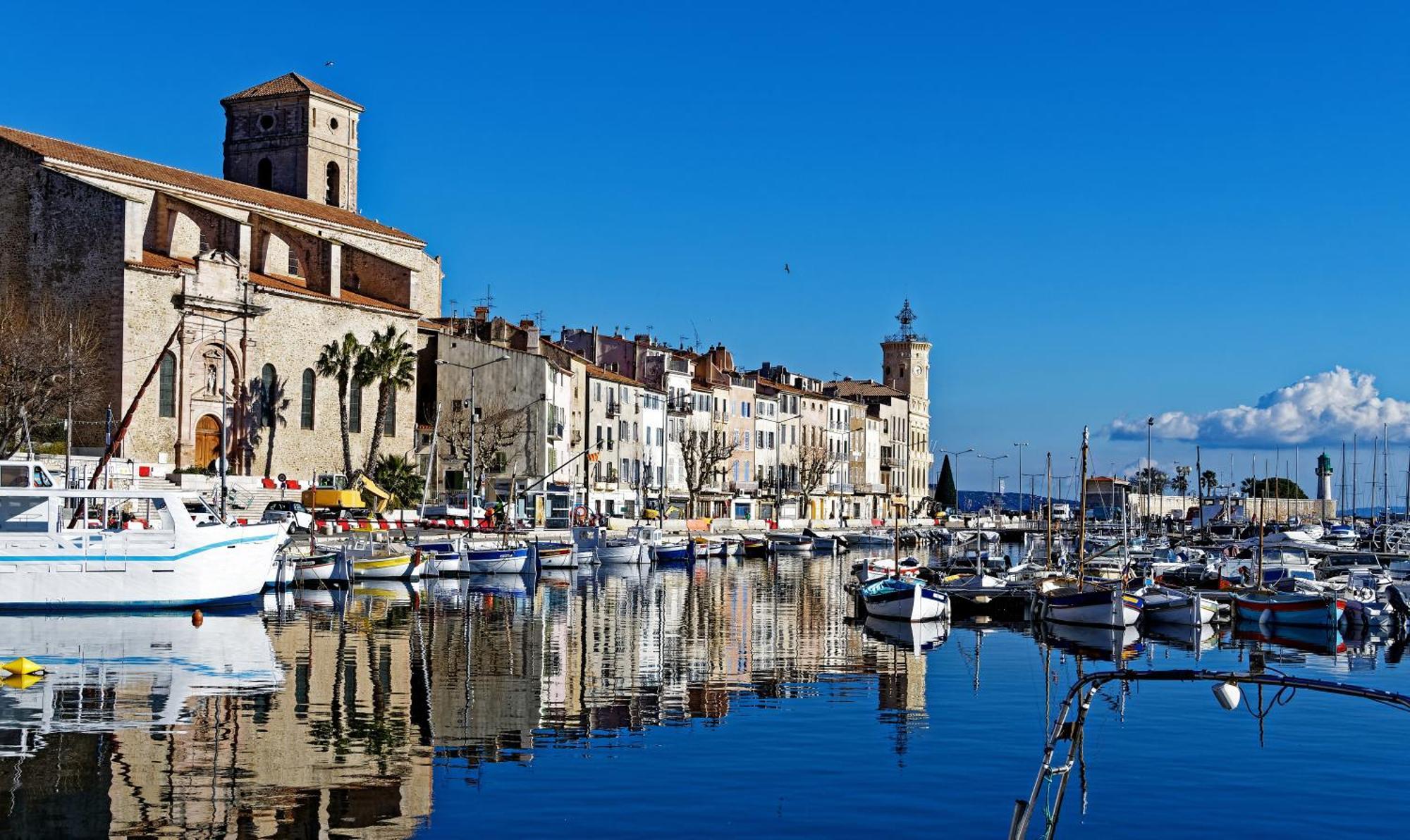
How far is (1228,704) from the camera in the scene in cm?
1092

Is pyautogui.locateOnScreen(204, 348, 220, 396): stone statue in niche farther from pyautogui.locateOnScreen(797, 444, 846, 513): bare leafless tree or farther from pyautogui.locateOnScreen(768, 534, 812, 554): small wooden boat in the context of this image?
A: pyautogui.locateOnScreen(797, 444, 846, 513): bare leafless tree

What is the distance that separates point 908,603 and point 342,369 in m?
37.9

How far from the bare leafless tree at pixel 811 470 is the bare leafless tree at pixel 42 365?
62226mm

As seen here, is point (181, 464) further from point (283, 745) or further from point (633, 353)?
point (283, 745)

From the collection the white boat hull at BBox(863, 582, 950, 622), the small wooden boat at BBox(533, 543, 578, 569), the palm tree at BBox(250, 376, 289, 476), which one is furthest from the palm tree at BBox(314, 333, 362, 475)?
the white boat hull at BBox(863, 582, 950, 622)

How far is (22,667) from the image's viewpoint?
24.9 meters

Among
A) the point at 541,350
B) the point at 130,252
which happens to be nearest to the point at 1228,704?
the point at 130,252

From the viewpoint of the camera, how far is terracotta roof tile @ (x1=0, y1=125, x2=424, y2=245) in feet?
213

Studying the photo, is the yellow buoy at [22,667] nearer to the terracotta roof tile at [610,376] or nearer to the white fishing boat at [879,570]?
the white fishing boat at [879,570]

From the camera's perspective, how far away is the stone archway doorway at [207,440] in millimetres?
65125

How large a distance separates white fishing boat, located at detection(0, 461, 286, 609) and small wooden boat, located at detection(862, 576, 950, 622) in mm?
15153

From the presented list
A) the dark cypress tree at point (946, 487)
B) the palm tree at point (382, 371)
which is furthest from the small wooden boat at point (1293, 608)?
the dark cypress tree at point (946, 487)

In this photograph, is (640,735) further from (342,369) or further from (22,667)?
(342,369)

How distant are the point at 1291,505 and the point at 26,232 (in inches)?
5159
